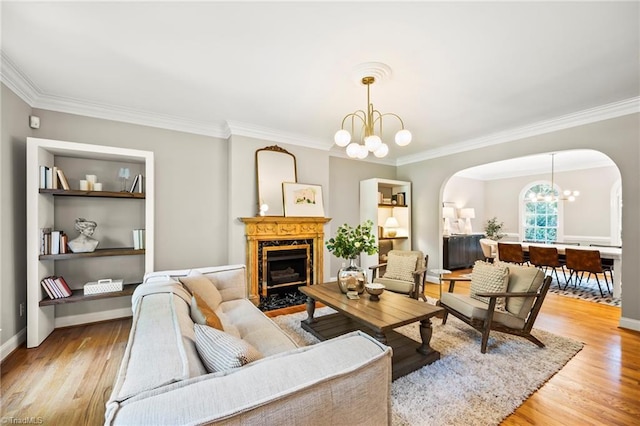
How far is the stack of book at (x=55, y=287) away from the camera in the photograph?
2.81 metres

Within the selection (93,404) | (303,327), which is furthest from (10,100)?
(303,327)

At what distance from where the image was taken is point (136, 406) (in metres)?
0.76

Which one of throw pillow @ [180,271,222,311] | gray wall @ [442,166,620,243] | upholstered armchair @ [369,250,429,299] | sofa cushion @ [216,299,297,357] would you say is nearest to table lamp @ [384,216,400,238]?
upholstered armchair @ [369,250,429,299]

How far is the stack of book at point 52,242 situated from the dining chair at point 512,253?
7.38 meters

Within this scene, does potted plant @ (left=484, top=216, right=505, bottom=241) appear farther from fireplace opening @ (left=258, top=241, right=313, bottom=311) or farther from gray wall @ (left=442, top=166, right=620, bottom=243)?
fireplace opening @ (left=258, top=241, right=313, bottom=311)

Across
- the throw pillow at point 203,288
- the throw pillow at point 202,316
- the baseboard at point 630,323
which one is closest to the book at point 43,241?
the throw pillow at point 203,288

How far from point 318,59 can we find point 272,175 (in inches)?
85.1

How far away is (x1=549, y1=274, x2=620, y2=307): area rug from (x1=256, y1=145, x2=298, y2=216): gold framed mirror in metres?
5.04

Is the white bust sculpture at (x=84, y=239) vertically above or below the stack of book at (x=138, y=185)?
below

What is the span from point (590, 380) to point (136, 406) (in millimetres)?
3167

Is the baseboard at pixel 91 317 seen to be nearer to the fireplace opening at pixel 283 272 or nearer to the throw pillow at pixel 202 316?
the fireplace opening at pixel 283 272

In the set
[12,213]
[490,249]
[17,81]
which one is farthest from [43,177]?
[490,249]

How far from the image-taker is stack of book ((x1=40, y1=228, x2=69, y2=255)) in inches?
110

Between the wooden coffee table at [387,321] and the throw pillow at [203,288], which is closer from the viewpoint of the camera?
the wooden coffee table at [387,321]
